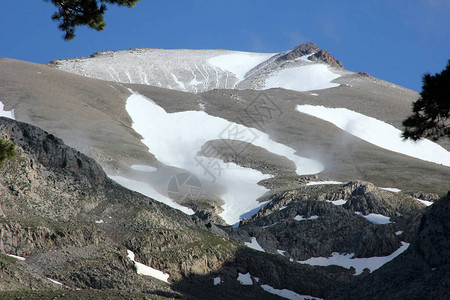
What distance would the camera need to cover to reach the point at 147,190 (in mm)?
106188

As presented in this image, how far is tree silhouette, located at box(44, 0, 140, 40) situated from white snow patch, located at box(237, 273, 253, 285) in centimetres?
5098

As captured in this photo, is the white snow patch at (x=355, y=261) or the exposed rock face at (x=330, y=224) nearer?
the white snow patch at (x=355, y=261)

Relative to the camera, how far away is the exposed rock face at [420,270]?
29.0 metres

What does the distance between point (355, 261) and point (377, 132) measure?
317ft

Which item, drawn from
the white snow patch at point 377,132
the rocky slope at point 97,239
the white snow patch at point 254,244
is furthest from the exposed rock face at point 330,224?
the white snow patch at point 377,132

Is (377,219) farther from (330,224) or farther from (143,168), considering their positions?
(143,168)

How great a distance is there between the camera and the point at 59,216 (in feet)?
193

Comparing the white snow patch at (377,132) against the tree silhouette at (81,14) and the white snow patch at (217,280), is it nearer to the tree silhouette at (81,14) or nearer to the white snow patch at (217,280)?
the white snow patch at (217,280)

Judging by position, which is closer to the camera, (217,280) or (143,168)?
(217,280)

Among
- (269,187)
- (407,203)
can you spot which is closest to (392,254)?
(407,203)

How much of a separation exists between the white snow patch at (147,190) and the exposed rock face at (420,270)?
2763 inches

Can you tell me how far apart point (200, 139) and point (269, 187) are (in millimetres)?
36970

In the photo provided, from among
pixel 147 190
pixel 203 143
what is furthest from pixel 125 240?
pixel 203 143

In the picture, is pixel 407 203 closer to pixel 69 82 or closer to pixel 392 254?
pixel 392 254
